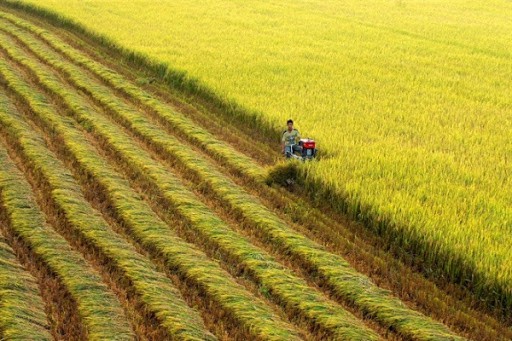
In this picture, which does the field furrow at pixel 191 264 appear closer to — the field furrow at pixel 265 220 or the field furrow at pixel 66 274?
the field furrow at pixel 265 220

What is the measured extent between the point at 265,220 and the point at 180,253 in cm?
142

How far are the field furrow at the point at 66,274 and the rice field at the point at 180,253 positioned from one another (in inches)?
0.7

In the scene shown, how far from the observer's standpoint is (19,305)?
5.92m

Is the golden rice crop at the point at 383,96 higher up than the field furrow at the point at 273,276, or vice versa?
the golden rice crop at the point at 383,96

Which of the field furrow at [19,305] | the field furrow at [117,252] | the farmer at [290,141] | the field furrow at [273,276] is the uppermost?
the farmer at [290,141]

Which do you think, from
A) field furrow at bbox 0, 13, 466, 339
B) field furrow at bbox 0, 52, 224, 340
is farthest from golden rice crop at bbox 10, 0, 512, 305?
field furrow at bbox 0, 52, 224, 340

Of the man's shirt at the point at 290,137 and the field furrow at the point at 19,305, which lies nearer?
the field furrow at the point at 19,305

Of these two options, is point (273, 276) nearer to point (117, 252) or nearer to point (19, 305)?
point (117, 252)

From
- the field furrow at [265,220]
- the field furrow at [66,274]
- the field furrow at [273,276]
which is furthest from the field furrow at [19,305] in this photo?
the field furrow at [265,220]

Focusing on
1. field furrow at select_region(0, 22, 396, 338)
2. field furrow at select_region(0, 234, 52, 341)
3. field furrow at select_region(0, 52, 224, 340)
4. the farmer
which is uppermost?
the farmer

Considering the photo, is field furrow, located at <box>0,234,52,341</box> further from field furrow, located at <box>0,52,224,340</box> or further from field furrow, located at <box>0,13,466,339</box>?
field furrow, located at <box>0,13,466,339</box>

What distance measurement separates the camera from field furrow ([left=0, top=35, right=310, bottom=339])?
19.7 ft

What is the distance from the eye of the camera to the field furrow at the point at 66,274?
5742 millimetres

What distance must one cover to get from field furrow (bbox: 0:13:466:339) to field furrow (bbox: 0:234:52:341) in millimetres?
2402
